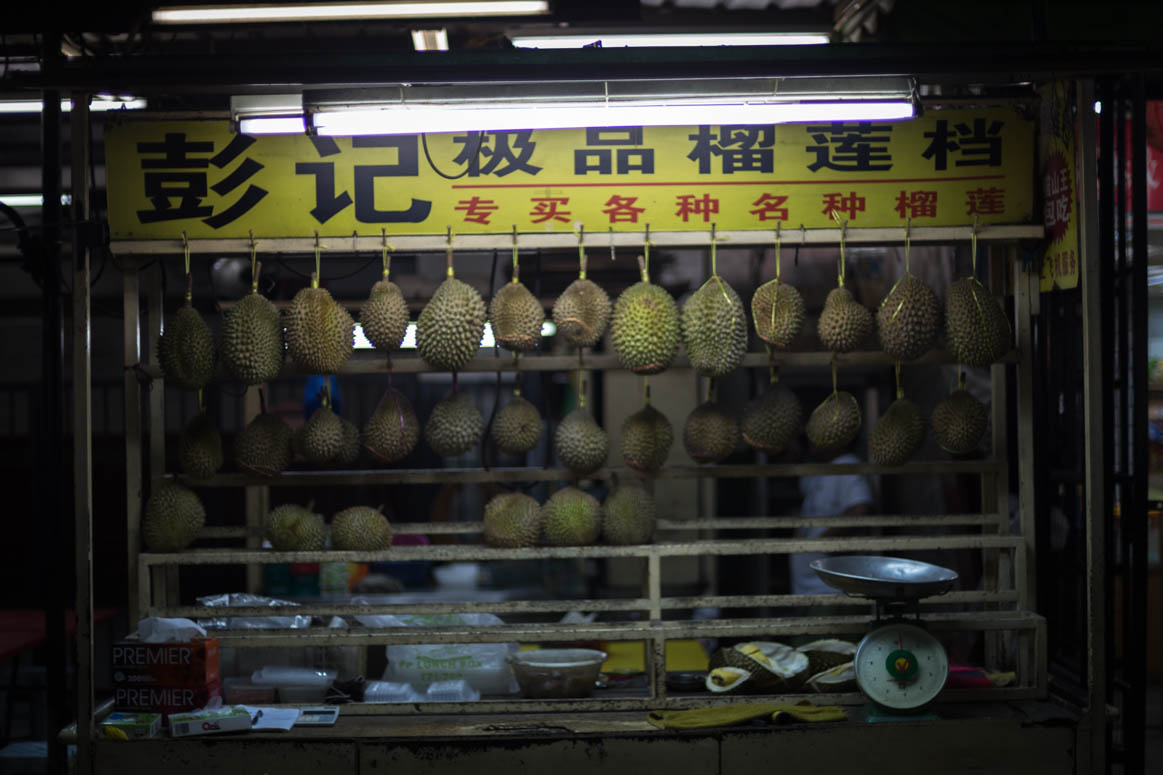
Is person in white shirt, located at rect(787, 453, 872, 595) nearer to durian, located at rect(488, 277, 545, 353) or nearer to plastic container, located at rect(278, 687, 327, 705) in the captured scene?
durian, located at rect(488, 277, 545, 353)

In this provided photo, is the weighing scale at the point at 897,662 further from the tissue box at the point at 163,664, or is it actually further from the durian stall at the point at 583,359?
the tissue box at the point at 163,664

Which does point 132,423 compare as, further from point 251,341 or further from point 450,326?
point 450,326

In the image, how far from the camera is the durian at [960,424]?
366 cm

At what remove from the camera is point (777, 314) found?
3631mm

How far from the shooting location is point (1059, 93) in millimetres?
3543

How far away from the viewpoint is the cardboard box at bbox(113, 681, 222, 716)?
3328 millimetres

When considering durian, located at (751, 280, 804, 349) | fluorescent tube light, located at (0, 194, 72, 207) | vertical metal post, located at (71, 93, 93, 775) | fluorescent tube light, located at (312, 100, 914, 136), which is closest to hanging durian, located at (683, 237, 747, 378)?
durian, located at (751, 280, 804, 349)

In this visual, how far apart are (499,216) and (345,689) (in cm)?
184

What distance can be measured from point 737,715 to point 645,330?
1334 mm

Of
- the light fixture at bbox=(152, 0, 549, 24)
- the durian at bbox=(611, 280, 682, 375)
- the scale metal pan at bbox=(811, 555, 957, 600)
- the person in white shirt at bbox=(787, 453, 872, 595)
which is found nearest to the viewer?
the scale metal pan at bbox=(811, 555, 957, 600)

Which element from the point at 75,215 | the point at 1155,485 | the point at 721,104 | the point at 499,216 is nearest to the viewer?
the point at 721,104

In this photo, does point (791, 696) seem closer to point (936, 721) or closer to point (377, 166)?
point (936, 721)

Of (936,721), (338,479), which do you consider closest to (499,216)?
(338,479)

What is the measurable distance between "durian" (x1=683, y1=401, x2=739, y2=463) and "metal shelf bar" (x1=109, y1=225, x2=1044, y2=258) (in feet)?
2.07
